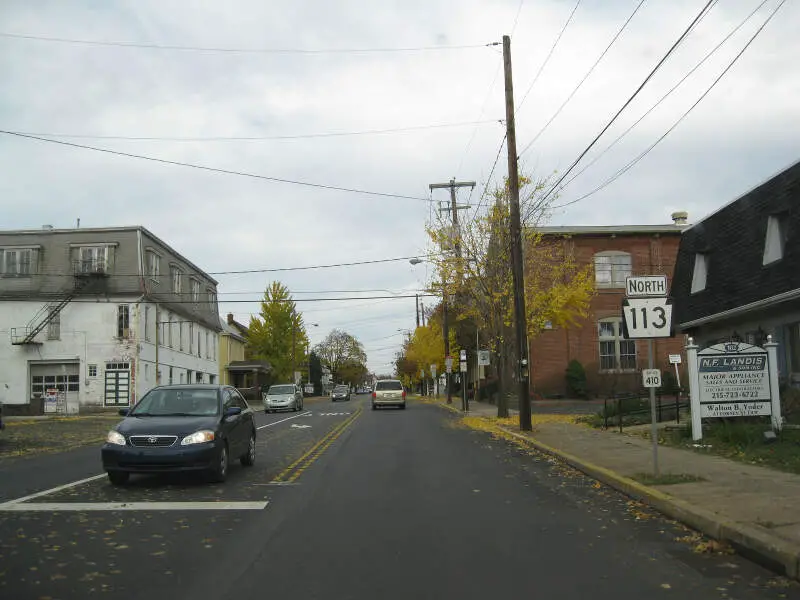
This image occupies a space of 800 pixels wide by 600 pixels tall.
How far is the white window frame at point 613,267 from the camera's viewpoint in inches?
1645

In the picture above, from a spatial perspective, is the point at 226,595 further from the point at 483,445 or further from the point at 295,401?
the point at 295,401

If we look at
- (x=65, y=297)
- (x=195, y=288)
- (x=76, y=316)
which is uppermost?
(x=195, y=288)

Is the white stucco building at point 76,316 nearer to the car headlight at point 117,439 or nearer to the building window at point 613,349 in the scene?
the building window at point 613,349

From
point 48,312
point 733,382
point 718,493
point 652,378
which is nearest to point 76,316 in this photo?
point 48,312

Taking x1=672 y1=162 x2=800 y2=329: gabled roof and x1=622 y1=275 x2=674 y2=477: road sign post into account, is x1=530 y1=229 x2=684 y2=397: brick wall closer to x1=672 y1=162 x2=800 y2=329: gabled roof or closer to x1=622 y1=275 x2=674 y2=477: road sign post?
x1=672 y1=162 x2=800 y2=329: gabled roof

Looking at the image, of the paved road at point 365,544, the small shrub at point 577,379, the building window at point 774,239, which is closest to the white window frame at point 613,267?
the small shrub at point 577,379

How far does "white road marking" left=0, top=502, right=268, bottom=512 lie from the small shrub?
3306cm

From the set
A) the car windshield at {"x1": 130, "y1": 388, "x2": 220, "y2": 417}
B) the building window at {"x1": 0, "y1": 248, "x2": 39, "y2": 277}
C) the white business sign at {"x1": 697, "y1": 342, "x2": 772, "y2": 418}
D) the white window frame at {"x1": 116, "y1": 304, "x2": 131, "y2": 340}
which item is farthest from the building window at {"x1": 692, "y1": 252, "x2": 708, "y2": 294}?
the building window at {"x1": 0, "y1": 248, "x2": 39, "y2": 277}

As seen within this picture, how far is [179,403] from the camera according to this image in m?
12.6

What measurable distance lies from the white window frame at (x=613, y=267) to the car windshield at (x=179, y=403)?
32.3 m

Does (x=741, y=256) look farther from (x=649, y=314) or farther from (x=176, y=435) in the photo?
(x=176, y=435)

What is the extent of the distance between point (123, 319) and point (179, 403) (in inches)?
1279

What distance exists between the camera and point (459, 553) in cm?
707

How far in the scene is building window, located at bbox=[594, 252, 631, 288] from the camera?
41.9m
